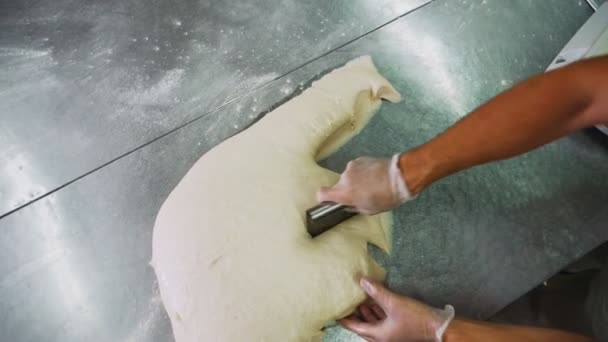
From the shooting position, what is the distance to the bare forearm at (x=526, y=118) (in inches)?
33.3

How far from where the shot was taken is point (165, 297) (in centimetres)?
112

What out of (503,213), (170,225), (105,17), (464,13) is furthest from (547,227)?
(105,17)

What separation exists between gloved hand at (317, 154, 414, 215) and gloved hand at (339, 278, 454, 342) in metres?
0.22

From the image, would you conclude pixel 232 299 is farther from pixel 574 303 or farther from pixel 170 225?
pixel 574 303

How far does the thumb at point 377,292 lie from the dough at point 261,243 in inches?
0.9

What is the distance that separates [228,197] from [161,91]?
16.9 inches

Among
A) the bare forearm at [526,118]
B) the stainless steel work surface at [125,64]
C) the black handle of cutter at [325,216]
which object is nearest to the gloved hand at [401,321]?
the black handle of cutter at [325,216]

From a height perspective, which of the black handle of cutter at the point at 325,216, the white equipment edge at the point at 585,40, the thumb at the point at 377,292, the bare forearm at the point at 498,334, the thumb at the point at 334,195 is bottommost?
the bare forearm at the point at 498,334

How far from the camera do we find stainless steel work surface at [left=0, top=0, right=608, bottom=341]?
1.15 m

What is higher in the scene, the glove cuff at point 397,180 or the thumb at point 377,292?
the glove cuff at point 397,180

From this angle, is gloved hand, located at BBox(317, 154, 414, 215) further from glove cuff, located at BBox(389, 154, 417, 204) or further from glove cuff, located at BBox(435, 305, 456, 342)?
glove cuff, located at BBox(435, 305, 456, 342)

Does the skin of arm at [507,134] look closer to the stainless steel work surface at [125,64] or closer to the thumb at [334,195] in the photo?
the thumb at [334,195]

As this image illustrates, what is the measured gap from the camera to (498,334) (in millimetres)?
1030

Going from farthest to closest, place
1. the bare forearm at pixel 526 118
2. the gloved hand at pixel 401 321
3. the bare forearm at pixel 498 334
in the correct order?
1. the gloved hand at pixel 401 321
2. the bare forearm at pixel 498 334
3. the bare forearm at pixel 526 118
